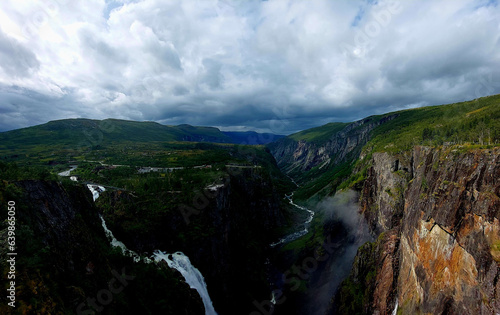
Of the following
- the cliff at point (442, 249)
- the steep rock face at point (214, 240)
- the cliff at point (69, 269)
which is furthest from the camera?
the steep rock face at point (214, 240)

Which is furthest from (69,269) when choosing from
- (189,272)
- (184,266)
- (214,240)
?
(214,240)

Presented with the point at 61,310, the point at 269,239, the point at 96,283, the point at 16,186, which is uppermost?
the point at 16,186

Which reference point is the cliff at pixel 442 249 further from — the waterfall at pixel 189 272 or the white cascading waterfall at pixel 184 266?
the white cascading waterfall at pixel 184 266

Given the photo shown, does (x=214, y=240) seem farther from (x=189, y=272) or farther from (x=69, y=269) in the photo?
(x=69, y=269)

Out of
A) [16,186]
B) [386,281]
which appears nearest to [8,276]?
[16,186]

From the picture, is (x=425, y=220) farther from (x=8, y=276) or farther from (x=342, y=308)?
(x=8, y=276)

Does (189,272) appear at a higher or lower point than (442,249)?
lower

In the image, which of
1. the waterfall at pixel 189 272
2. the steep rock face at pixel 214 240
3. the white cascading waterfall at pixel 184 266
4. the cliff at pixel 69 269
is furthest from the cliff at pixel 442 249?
the cliff at pixel 69 269
